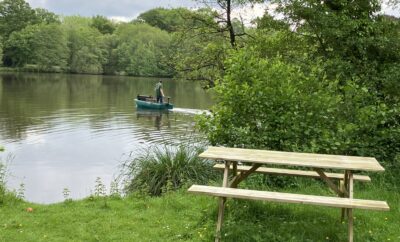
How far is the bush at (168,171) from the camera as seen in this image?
8641mm

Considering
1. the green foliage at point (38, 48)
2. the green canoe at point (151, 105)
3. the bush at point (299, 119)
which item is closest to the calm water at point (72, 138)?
the green canoe at point (151, 105)

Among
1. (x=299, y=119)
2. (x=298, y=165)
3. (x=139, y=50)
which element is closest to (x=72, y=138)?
(x=299, y=119)

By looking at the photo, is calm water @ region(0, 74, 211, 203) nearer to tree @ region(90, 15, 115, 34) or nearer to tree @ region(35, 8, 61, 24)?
tree @ region(35, 8, 61, 24)

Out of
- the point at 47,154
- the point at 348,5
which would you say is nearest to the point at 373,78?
the point at 348,5

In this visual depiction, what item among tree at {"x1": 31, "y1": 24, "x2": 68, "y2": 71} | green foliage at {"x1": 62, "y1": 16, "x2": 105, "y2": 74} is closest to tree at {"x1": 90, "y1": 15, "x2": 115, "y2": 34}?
green foliage at {"x1": 62, "y1": 16, "x2": 105, "y2": 74}

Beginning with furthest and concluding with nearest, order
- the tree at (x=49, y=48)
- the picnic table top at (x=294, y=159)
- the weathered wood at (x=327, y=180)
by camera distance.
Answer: the tree at (x=49, y=48) → the weathered wood at (x=327, y=180) → the picnic table top at (x=294, y=159)

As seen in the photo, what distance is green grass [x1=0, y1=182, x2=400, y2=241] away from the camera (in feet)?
16.4

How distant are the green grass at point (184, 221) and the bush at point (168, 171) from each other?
1954 millimetres

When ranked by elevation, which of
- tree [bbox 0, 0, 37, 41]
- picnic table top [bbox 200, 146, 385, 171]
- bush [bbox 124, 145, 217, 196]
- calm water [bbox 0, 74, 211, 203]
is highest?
tree [bbox 0, 0, 37, 41]

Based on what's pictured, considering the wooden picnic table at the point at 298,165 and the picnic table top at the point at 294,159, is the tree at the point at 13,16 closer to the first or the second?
the picnic table top at the point at 294,159

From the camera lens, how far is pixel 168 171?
886 centimetres

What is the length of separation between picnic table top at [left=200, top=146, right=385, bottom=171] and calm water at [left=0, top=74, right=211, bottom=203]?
612cm

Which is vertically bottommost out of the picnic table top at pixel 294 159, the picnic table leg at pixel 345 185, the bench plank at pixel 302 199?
the picnic table leg at pixel 345 185

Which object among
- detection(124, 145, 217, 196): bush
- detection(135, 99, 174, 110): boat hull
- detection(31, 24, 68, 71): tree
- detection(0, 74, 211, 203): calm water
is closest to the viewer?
detection(124, 145, 217, 196): bush
